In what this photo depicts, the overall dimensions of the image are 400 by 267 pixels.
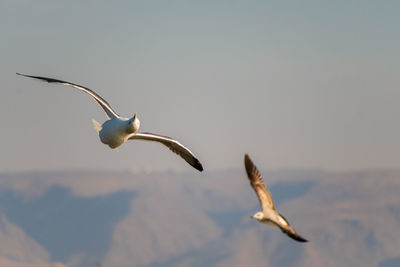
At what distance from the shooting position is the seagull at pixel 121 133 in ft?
168

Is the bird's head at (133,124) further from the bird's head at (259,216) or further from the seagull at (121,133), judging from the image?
the bird's head at (259,216)

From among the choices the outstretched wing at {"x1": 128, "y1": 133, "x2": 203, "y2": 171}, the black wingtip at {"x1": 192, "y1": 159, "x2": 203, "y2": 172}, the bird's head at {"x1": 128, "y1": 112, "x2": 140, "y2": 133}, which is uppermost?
the bird's head at {"x1": 128, "y1": 112, "x2": 140, "y2": 133}

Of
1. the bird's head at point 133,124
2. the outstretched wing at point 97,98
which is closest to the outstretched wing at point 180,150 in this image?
the outstretched wing at point 97,98

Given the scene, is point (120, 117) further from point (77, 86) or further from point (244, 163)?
point (244, 163)

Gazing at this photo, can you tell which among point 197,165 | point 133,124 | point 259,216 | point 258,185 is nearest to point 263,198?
point 258,185

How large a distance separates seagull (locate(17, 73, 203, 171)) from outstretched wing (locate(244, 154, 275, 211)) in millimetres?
5433

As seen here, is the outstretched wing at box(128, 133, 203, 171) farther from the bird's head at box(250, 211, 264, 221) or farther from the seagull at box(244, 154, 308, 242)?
the bird's head at box(250, 211, 264, 221)

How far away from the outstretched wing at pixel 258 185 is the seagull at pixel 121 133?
5.43m

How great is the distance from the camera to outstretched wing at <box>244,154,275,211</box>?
54.0 m

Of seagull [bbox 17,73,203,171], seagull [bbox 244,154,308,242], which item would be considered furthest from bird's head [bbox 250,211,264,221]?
seagull [bbox 17,73,203,171]

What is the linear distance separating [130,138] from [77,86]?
4773 mm

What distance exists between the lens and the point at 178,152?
60.1 m

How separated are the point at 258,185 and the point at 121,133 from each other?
9661 mm

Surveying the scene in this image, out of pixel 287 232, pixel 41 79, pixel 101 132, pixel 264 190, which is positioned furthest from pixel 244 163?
pixel 41 79
